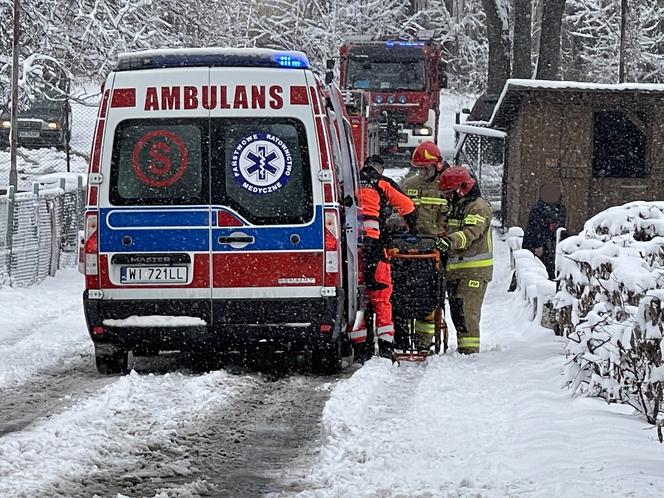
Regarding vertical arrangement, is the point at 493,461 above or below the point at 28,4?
below

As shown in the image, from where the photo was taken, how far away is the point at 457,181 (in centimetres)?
1073

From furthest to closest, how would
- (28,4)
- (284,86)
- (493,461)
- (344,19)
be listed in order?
(344,19), (28,4), (284,86), (493,461)

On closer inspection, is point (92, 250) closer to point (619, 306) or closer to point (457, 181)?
point (457, 181)

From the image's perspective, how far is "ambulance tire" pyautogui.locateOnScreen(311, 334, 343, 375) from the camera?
9461 mm

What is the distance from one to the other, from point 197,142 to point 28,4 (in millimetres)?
16231

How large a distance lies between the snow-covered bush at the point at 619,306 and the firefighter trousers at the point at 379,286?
1.88m

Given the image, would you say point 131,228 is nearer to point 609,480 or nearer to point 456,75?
point 609,480

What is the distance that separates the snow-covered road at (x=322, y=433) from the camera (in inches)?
229

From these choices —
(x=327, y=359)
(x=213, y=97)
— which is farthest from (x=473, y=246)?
(x=213, y=97)

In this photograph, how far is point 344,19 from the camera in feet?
154

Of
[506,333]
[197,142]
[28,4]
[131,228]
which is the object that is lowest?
[506,333]

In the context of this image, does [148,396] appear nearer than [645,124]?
Yes

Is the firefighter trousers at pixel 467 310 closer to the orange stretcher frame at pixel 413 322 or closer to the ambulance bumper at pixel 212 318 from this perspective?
the orange stretcher frame at pixel 413 322

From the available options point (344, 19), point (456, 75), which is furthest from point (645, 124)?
point (456, 75)
